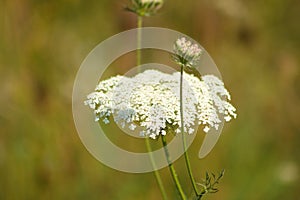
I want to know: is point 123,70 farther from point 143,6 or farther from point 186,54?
point 186,54

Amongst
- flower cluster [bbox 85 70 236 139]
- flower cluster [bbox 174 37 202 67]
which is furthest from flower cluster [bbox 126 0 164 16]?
flower cluster [bbox 174 37 202 67]

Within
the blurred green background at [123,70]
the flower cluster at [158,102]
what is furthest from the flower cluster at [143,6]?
the blurred green background at [123,70]

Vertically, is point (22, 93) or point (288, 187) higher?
point (22, 93)

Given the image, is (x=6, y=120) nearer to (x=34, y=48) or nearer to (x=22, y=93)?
(x=22, y=93)

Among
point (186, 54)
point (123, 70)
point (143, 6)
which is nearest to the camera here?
point (186, 54)

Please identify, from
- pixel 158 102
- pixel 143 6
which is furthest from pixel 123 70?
pixel 158 102

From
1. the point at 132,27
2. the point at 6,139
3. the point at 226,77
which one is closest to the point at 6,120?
the point at 6,139
